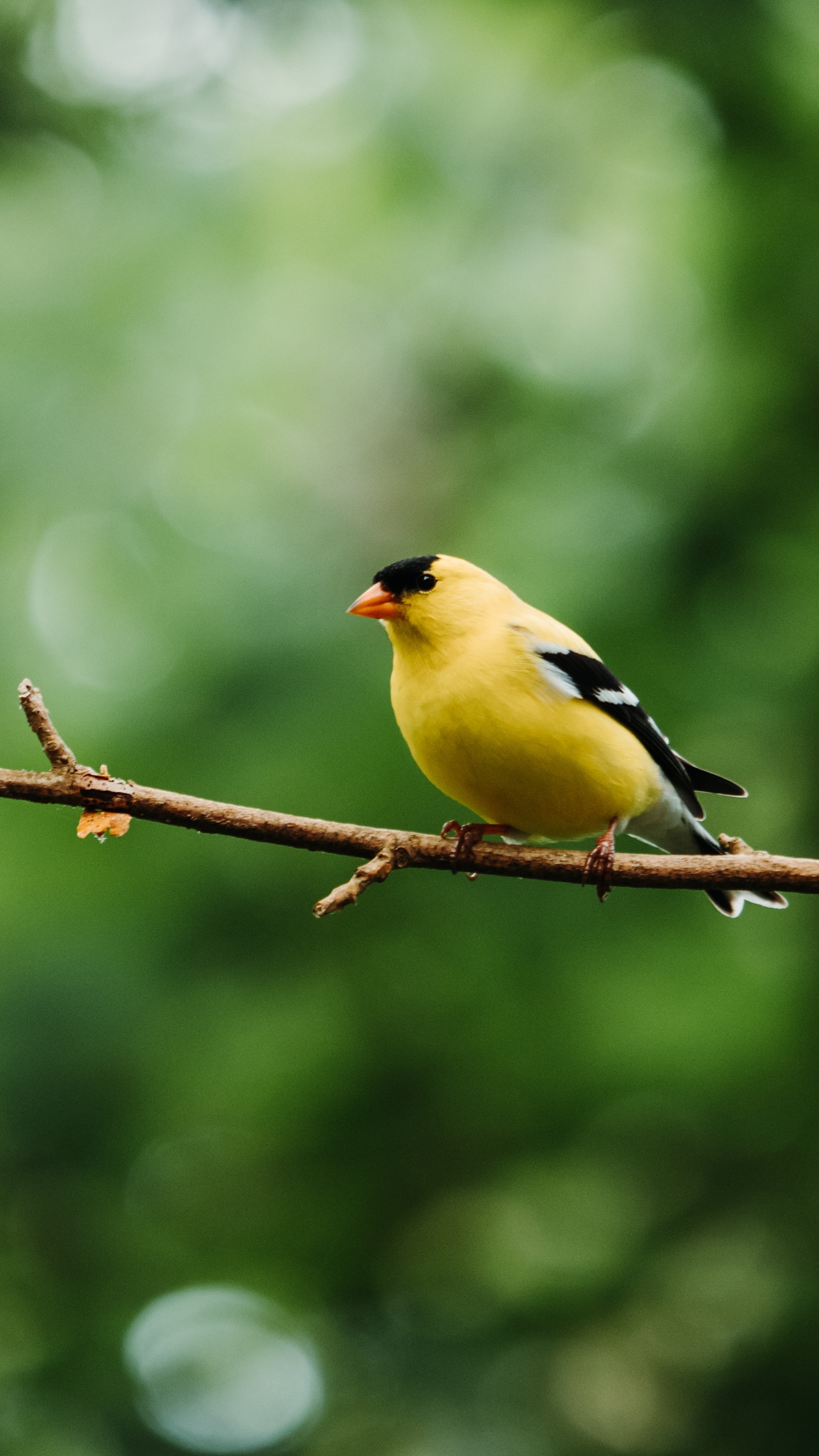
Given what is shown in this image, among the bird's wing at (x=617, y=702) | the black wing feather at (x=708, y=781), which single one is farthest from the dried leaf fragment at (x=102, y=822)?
the black wing feather at (x=708, y=781)

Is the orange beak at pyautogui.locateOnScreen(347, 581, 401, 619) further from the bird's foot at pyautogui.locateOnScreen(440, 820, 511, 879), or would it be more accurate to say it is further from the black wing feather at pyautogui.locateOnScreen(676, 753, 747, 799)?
the black wing feather at pyautogui.locateOnScreen(676, 753, 747, 799)

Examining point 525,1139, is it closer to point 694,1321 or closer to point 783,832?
point 694,1321

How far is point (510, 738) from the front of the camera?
2.57 m

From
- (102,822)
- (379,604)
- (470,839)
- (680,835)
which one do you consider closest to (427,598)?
(379,604)

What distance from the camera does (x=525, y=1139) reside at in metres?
5.88

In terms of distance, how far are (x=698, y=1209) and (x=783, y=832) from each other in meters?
1.89

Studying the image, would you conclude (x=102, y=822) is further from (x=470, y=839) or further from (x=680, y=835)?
(x=680, y=835)

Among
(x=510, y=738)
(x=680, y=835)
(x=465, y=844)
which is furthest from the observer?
(x=680, y=835)

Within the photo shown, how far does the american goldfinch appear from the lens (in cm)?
258

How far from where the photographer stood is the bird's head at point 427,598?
9.04ft

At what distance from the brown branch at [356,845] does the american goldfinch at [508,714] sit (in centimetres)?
9

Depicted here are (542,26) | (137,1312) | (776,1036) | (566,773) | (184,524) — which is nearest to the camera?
(566,773)

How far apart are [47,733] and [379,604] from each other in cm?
90

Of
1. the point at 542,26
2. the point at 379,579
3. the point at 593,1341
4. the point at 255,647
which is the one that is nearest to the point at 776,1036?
the point at 593,1341
